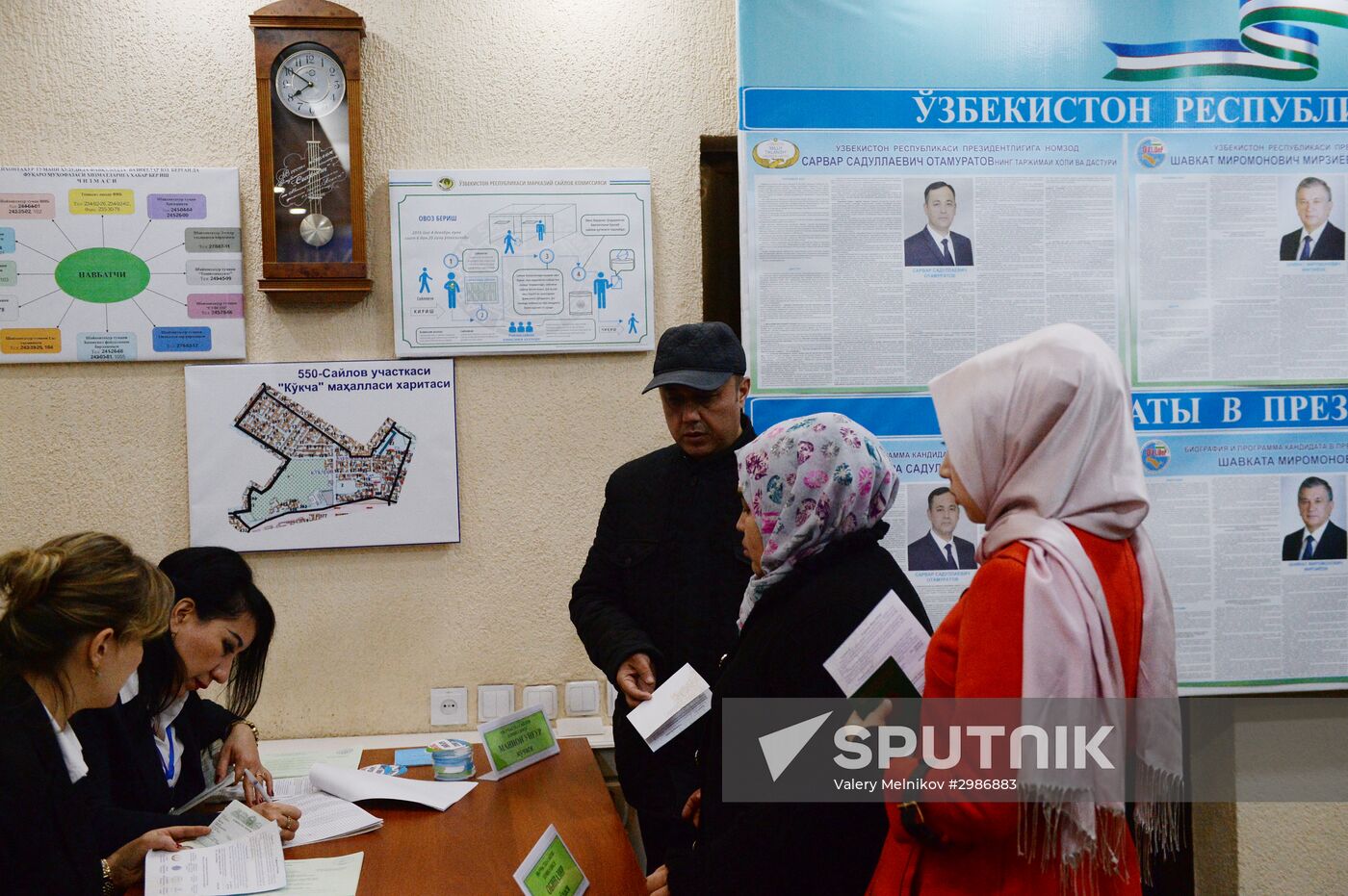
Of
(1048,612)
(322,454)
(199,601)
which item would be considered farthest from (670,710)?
(322,454)

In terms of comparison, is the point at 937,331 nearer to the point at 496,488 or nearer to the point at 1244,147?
the point at 1244,147

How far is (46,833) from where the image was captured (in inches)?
55.1

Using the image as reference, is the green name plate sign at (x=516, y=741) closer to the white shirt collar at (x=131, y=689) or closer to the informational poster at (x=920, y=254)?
the white shirt collar at (x=131, y=689)

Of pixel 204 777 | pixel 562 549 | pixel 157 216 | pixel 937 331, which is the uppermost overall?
pixel 157 216

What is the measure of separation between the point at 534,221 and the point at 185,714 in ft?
4.60

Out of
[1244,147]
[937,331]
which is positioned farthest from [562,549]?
[1244,147]

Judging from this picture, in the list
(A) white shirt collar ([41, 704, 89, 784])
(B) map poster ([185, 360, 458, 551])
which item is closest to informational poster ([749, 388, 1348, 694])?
(B) map poster ([185, 360, 458, 551])

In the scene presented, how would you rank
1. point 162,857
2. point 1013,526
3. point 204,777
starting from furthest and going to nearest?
point 204,777 < point 162,857 < point 1013,526

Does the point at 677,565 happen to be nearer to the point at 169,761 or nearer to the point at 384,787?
the point at 384,787

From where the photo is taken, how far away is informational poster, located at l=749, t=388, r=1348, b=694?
271 cm

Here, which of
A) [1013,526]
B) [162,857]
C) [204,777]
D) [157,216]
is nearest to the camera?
[1013,526]

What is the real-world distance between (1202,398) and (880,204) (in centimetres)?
98

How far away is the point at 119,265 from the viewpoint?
2.62 m

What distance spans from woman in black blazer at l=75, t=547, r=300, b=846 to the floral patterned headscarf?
1.00 meters
